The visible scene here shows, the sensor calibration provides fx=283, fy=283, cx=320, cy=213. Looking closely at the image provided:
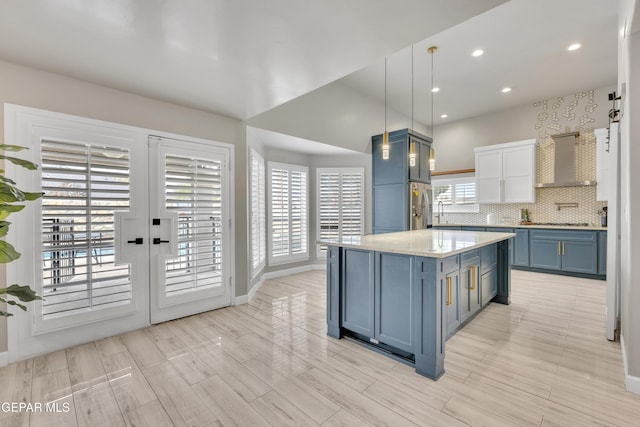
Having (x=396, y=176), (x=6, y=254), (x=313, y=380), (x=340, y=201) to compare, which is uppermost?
(x=396, y=176)

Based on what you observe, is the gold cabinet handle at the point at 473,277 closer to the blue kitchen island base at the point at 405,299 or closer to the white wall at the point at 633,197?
the blue kitchen island base at the point at 405,299

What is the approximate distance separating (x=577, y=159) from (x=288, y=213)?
18.7 feet

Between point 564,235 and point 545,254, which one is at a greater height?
point 564,235

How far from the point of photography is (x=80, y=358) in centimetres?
245

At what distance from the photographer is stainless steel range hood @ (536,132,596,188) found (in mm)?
5422

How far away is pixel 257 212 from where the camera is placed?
460 centimetres

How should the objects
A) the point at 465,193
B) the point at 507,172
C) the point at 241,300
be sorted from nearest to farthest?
the point at 241,300 < the point at 507,172 < the point at 465,193

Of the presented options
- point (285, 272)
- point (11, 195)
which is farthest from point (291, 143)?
point (11, 195)

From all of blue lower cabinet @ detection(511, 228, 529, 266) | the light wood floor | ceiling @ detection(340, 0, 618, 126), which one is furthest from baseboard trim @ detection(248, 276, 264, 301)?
blue lower cabinet @ detection(511, 228, 529, 266)

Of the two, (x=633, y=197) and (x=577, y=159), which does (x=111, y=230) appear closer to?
(x=633, y=197)

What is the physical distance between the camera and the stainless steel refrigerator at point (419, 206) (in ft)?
17.2

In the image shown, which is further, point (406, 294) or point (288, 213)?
point (288, 213)

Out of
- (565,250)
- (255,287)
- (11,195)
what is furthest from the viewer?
(565,250)

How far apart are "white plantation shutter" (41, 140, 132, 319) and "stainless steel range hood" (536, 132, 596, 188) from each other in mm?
7171
